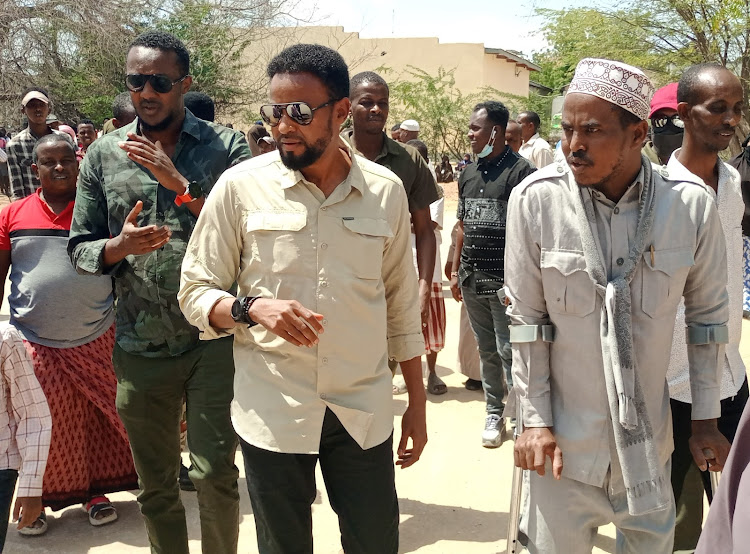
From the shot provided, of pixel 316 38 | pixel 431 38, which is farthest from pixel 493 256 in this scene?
pixel 431 38

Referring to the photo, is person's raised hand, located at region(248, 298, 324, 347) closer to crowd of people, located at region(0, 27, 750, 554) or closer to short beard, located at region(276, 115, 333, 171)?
crowd of people, located at region(0, 27, 750, 554)

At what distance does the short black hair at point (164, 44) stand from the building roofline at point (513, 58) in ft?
129

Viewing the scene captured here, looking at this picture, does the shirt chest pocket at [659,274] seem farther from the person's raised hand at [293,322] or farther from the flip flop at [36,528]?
the flip flop at [36,528]

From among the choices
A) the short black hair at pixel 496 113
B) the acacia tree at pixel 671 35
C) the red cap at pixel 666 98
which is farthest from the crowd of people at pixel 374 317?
the acacia tree at pixel 671 35

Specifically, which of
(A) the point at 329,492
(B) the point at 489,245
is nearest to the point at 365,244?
(A) the point at 329,492

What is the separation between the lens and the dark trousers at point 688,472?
3342mm

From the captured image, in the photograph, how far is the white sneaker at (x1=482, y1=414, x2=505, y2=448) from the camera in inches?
228

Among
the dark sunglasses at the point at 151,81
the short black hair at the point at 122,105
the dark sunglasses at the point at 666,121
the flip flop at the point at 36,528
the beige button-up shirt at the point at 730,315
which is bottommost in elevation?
the flip flop at the point at 36,528

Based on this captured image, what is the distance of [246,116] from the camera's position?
80.3 feet

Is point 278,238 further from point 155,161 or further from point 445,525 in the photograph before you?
point 445,525

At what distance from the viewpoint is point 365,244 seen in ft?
9.15

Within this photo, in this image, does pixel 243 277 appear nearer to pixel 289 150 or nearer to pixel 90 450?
pixel 289 150

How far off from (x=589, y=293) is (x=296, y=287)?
0.91 m

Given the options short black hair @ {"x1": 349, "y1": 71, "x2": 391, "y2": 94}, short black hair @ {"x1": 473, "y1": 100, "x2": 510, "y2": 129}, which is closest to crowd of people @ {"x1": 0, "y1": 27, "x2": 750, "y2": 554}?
short black hair @ {"x1": 349, "y1": 71, "x2": 391, "y2": 94}
